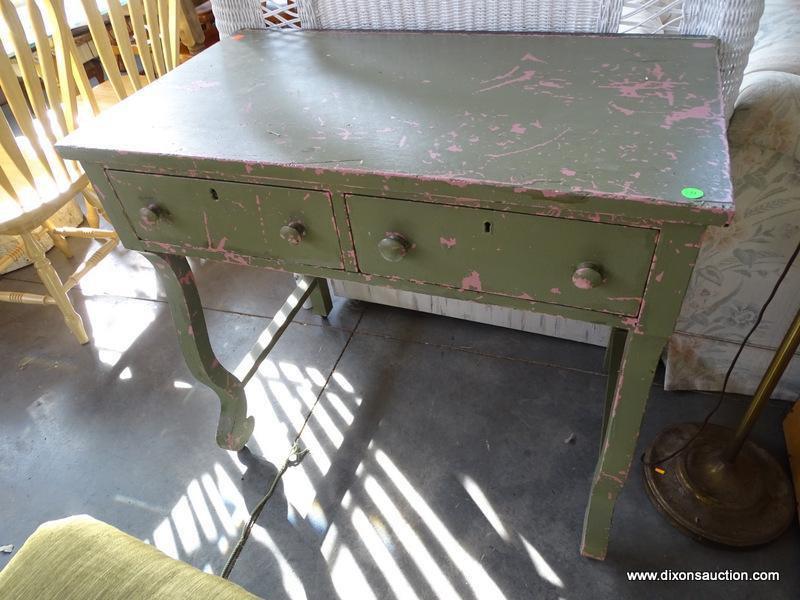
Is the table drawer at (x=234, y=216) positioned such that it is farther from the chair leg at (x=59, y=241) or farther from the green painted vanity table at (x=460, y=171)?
the chair leg at (x=59, y=241)

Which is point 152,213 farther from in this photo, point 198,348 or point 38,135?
point 38,135

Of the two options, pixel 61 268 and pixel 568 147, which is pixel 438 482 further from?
pixel 61 268

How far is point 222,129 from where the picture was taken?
2.61 ft

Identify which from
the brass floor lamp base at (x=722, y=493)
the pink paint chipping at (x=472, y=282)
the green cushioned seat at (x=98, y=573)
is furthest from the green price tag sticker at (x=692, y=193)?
the brass floor lamp base at (x=722, y=493)

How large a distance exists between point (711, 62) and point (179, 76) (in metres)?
0.84

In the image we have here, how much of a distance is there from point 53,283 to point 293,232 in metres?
1.13

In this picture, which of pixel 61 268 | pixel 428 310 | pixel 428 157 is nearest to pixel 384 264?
pixel 428 157

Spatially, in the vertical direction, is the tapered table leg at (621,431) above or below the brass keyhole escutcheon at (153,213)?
below

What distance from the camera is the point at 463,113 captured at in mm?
773

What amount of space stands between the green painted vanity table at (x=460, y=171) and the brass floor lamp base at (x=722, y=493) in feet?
0.84

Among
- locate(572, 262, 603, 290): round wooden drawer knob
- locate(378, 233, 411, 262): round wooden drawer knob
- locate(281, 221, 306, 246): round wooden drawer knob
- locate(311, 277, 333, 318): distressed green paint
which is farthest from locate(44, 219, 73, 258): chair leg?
locate(572, 262, 603, 290): round wooden drawer knob

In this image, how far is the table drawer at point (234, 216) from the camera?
2.54 ft

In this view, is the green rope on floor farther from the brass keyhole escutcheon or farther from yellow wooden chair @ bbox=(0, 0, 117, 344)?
yellow wooden chair @ bbox=(0, 0, 117, 344)

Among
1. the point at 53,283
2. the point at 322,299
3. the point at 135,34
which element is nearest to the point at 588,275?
the point at 322,299
